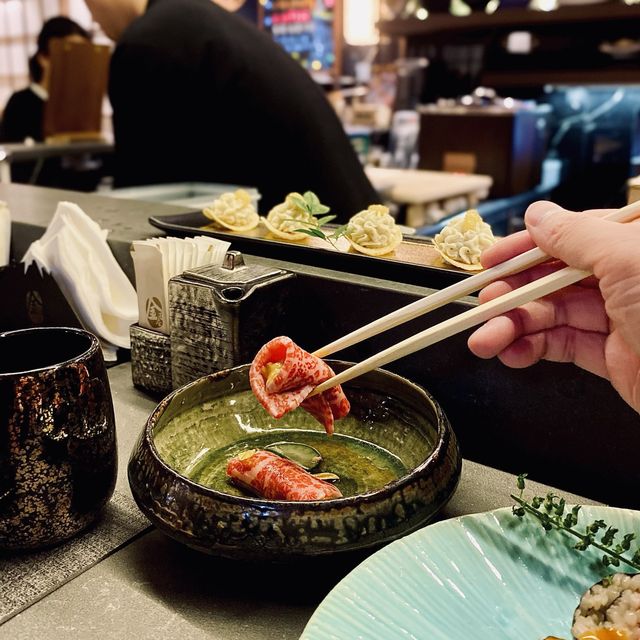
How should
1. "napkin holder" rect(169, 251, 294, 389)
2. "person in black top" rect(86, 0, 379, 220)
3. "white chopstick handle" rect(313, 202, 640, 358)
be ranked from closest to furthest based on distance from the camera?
"white chopstick handle" rect(313, 202, 640, 358)
"napkin holder" rect(169, 251, 294, 389)
"person in black top" rect(86, 0, 379, 220)

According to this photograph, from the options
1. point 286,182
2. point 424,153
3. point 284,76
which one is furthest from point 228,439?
point 424,153

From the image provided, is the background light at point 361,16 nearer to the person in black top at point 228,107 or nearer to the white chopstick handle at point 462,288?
the person in black top at point 228,107

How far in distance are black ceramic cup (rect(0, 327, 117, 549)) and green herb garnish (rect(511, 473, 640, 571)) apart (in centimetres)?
51

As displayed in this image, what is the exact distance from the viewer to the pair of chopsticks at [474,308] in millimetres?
837

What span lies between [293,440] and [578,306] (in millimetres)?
474

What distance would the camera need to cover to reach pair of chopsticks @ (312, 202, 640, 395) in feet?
2.75

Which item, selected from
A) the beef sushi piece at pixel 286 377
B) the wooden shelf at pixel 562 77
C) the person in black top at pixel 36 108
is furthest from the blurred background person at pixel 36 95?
the beef sushi piece at pixel 286 377

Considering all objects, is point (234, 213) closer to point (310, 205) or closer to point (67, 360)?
point (310, 205)

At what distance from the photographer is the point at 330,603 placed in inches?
26.8

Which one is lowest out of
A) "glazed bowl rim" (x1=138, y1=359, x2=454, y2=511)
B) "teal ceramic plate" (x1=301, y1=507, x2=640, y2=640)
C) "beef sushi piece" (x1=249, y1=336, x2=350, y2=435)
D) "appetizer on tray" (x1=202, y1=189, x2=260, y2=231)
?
"teal ceramic plate" (x1=301, y1=507, x2=640, y2=640)

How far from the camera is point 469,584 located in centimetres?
76

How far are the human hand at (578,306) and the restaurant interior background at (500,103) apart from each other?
7.77 ft

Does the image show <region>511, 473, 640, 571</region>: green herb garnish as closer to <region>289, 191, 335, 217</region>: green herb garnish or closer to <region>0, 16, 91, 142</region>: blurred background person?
<region>289, 191, 335, 217</region>: green herb garnish

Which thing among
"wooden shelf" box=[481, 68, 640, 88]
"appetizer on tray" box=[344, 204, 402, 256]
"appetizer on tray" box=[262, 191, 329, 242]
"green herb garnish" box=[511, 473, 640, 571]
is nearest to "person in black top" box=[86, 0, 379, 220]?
"appetizer on tray" box=[262, 191, 329, 242]
